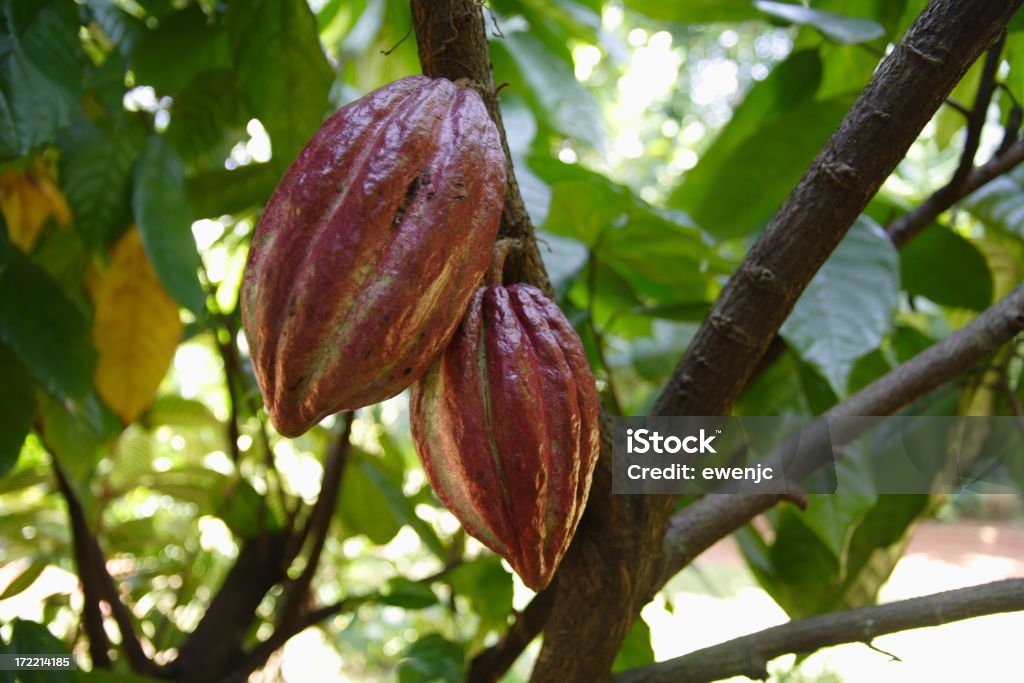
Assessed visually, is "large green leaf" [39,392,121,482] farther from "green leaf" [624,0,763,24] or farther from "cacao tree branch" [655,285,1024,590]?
"green leaf" [624,0,763,24]

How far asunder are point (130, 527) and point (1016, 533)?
98.0 inches

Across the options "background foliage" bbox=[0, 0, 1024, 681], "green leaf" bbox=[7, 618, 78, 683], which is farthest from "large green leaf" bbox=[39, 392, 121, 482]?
"green leaf" bbox=[7, 618, 78, 683]

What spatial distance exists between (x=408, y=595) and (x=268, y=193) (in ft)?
1.47

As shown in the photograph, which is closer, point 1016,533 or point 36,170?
point 36,170

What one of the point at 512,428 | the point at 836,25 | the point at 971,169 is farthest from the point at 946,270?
the point at 512,428

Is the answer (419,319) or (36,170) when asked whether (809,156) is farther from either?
(36,170)

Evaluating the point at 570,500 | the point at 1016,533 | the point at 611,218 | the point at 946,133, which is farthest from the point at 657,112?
the point at 570,500

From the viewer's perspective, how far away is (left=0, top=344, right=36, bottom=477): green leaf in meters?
0.67

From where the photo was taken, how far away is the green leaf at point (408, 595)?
0.88 m

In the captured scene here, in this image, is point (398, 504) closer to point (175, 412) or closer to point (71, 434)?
point (71, 434)

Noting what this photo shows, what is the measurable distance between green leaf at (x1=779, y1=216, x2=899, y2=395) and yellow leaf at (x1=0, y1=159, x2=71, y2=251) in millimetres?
765

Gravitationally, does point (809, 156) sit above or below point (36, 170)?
above

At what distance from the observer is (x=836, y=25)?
77 cm

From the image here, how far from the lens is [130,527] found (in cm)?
132
